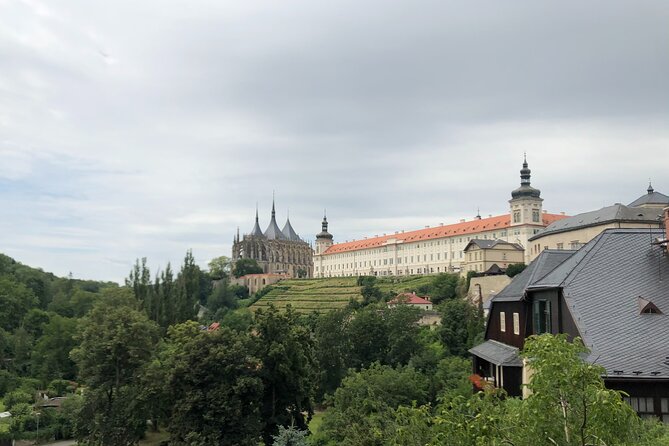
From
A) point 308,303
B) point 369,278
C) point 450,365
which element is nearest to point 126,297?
point 450,365

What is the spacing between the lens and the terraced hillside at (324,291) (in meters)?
91.5

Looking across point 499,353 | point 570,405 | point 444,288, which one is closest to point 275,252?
point 444,288

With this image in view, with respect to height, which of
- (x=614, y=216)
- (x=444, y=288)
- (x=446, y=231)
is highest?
(x=446, y=231)

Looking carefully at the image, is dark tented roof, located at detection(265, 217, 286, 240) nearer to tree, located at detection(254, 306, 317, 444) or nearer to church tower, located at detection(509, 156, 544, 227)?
church tower, located at detection(509, 156, 544, 227)

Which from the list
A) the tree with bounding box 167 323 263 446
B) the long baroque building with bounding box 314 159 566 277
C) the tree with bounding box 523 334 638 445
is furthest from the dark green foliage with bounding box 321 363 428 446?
the long baroque building with bounding box 314 159 566 277

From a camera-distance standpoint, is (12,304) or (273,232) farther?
(273,232)

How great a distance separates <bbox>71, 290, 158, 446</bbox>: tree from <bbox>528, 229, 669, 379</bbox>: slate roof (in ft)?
74.7

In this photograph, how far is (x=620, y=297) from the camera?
1438cm

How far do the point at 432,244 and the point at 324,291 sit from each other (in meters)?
24.2

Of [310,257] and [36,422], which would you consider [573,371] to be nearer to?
[36,422]

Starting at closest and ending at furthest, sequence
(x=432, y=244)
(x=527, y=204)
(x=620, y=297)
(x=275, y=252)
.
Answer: (x=620, y=297) < (x=527, y=204) < (x=432, y=244) < (x=275, y=252)

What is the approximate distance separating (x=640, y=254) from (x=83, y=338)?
1106 inches

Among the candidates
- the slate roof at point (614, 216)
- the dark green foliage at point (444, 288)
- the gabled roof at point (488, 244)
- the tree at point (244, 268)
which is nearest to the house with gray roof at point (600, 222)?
the slate roof at point (614, 216)

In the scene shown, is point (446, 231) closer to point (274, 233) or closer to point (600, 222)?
point (600, 222)
